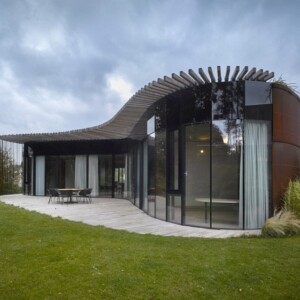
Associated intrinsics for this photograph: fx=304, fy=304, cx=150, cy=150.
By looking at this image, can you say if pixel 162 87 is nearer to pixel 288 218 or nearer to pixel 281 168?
pixel 281 168

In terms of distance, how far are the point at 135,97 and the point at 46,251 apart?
4.73 metres

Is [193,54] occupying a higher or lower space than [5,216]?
higher

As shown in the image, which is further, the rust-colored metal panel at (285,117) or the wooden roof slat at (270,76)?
the rust-colored metal panel at (285,117)

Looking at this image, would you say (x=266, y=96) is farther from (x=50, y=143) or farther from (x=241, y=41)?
(x=50, y=143)

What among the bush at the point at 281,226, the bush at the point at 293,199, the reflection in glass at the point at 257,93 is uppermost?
the reflection in glass at the point at 257,93

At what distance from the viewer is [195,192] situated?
849cm

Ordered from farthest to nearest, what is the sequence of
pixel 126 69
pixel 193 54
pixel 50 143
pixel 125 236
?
pixel 50 143 < pixel 126 69 < pixel 193 54 < pixel 125 236

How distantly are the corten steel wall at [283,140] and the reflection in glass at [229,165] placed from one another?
0.90 metres

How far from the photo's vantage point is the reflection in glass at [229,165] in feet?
24.6

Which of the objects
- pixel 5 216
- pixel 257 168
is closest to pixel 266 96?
pixel 257 168

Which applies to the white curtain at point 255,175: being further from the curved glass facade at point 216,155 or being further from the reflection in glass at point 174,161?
the reflection in glass at point 174,161

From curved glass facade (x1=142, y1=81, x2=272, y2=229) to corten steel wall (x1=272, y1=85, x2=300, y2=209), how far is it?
0.66 ft

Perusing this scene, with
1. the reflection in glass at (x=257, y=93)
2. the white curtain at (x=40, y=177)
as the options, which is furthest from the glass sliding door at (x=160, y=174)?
the white curtain at (x=40, y=177)

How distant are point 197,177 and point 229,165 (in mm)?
970
